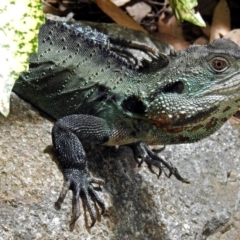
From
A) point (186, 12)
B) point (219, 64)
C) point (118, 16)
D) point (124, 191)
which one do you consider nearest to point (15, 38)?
point (186, 12)

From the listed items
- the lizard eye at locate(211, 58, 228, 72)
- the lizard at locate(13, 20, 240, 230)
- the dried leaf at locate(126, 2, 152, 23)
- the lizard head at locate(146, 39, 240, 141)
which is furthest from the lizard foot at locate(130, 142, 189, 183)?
the dried leaf at locate(126, 2, 152, 23)

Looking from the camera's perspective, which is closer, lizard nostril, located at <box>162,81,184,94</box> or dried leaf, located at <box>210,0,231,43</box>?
lizard nostril, located at <box>162,81,184,94</box>

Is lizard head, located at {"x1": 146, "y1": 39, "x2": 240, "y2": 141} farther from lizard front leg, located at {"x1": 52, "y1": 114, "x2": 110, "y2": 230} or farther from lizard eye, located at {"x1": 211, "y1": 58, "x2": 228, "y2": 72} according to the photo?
lizard front leg, located at {"x1": 52, "y1": 114, "x2": 110, "y2": 230}

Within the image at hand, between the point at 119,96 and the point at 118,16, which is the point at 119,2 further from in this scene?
the point at 119,96

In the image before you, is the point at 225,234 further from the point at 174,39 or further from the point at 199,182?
the point at 174,39

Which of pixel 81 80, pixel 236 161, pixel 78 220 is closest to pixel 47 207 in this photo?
pixel 78 220
